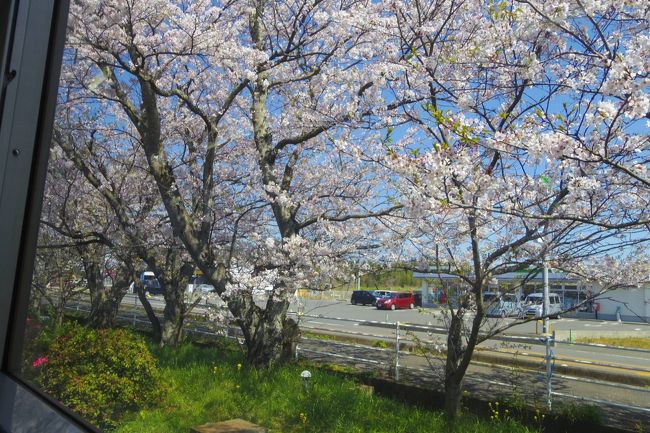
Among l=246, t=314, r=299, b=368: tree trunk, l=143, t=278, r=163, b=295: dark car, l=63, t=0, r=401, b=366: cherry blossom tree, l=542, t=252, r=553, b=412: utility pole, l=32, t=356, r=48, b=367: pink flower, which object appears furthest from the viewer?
l=143, t=278, r=163, b=295: dark car

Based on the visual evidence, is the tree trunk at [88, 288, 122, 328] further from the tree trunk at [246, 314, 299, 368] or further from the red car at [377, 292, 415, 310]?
the red car at [377, 292, 415, 310]

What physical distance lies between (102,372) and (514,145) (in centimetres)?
218

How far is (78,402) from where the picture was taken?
1900 mm

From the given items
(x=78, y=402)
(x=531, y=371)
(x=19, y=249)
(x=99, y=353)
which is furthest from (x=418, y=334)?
(x=19, y=249)

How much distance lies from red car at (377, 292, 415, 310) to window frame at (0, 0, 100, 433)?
2.00 meters

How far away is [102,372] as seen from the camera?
257cm

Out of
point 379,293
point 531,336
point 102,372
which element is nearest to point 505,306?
point 531,336

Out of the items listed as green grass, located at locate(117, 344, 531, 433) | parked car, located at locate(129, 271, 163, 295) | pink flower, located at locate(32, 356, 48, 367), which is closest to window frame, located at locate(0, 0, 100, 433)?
pink flower, located at locate(32, 356, 48, 367)

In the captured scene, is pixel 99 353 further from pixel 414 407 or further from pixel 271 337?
pixel 414 407

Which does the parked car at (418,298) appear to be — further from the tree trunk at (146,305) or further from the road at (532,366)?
the tree trunk at (146,305)

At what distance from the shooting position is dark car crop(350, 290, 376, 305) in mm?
3423

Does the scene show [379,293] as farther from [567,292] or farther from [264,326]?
[567,292]

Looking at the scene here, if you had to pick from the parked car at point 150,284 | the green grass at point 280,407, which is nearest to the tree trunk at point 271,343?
the green grass at point 280,407

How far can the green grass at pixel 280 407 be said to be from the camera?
7.04 feet
